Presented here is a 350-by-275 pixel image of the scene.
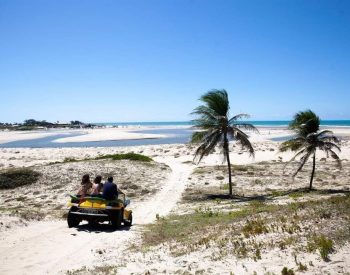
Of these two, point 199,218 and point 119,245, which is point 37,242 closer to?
point 119,245

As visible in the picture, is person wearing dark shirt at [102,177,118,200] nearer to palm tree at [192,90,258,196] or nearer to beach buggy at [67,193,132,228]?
beach buggy at [67,193,132,228]

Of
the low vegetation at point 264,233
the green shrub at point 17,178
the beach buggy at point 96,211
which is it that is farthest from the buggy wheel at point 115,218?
the green shrub at point 17,178

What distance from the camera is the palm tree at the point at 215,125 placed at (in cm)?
2334

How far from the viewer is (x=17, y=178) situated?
27562 mm

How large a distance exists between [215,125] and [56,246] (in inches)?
570

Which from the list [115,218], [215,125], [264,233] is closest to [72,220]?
[115,218]

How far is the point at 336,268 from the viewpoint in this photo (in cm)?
741

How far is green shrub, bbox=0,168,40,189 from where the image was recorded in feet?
88.2

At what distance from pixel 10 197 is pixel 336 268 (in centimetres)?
2299

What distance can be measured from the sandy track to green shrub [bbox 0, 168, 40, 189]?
511 inches

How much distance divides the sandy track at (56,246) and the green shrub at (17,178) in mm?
12968

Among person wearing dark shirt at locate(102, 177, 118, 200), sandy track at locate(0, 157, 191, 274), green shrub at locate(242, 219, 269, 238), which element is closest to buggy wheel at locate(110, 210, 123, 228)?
sandy track at locate(0, 157, 191, 274)

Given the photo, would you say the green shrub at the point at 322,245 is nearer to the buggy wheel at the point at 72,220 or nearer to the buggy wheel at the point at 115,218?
the buggy wheel at the point at 115,218

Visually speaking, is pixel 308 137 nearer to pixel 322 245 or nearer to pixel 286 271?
pixel 322 245
